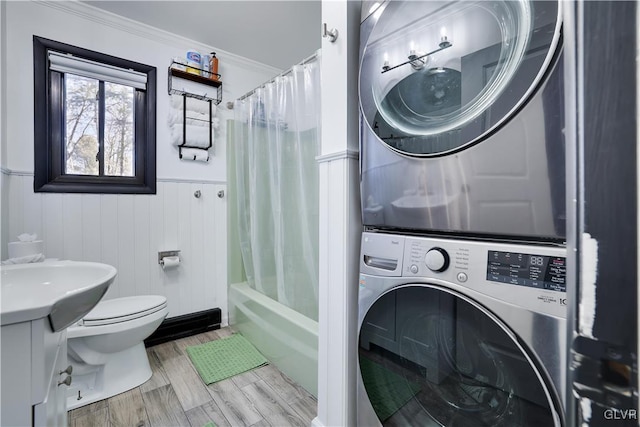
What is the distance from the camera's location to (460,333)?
2.45 feet

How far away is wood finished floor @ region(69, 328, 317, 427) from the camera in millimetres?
1367

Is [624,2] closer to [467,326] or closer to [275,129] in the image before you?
[467,326]

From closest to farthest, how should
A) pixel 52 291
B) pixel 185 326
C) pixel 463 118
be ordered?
pixel 463 118, pixel 52 291, pixel 185 326

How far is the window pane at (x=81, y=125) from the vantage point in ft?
6.15

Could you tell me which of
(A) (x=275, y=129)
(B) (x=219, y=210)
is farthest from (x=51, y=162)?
(A) (x=275, y=129)

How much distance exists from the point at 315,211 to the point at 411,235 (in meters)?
0.87

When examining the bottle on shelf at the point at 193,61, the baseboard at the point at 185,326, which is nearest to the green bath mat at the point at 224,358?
the baseboard at the point at 185,326

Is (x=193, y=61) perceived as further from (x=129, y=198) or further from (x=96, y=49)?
(x=129, y=198)

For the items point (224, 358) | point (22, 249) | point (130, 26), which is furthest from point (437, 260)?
point (130, 26)

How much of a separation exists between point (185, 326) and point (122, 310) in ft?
2.23

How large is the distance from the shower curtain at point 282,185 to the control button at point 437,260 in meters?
0.94

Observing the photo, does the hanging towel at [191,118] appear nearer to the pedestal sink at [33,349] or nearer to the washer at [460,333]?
the pedestal sink at [33,349]

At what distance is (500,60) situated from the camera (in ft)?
2.20

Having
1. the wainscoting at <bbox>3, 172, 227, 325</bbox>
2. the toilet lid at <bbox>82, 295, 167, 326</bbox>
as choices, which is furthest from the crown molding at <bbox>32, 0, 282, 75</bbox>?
the toilet lid at <bbox>82, 295, 167, 326</bbox>
